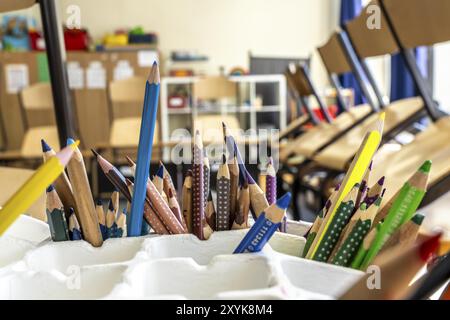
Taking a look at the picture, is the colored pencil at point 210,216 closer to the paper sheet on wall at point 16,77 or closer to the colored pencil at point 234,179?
the colored pencil at point 234,179

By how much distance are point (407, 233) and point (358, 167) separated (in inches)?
2.3

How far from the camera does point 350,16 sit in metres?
5.86

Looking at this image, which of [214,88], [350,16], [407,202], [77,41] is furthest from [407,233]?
[350,16]

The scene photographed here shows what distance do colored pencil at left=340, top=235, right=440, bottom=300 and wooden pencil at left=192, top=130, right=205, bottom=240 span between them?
0.17 m

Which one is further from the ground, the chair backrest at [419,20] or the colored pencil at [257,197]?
the chair backrest at [419,20]

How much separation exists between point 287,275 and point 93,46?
18.6 ft

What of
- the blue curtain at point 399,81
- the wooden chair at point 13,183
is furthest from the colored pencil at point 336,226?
the blue curtain at point 399,81

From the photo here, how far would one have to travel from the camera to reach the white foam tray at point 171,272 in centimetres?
32

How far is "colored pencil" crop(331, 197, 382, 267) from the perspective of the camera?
0.32m

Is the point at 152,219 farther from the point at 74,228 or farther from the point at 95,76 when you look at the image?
the point at 95,76

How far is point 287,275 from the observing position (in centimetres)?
34

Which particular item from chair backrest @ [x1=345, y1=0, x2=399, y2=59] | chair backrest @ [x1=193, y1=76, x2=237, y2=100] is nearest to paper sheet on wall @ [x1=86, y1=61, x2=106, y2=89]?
chair backrest @ [x1=193, y1=76, x2=237, y2=100]

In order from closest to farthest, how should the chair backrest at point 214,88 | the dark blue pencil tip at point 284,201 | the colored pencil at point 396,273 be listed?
the colored pencil at point 396,273, the dark blue pencil tip at point 284,201, the chair backrest at point 214,88

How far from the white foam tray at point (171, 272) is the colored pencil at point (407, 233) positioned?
0.10ft
